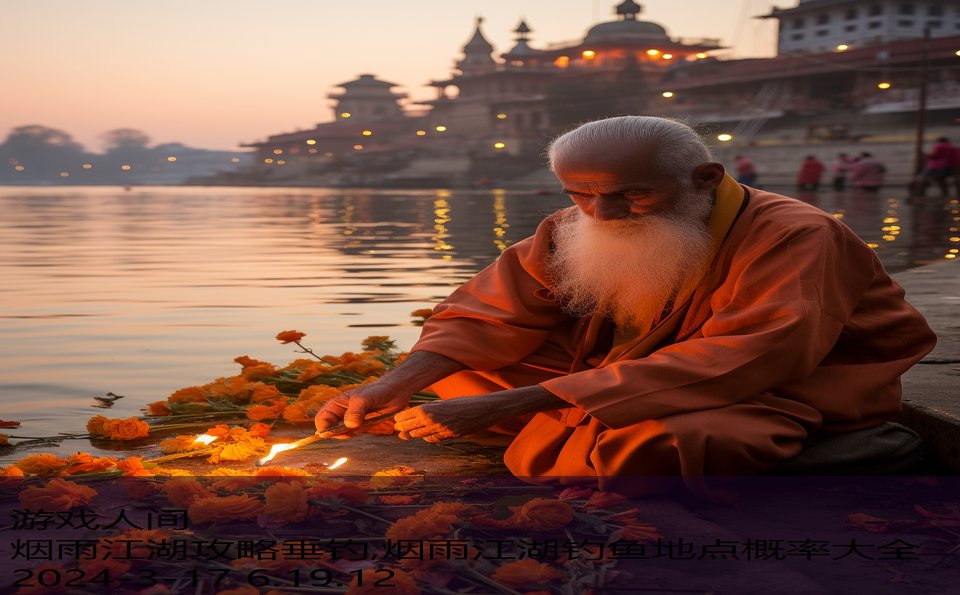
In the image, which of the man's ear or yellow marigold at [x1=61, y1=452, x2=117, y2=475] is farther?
the man's ear

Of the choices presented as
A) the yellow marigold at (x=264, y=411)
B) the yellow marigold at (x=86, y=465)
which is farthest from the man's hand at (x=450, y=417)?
the yellow marigold at (x=264, y=411)

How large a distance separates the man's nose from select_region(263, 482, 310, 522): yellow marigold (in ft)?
3.08

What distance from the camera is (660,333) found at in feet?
8.27

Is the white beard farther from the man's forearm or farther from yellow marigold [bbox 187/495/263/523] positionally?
yellow marigold [bbox 187/495/263/523]

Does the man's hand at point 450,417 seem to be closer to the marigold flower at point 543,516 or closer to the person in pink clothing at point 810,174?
the marigold flower at point 543,516

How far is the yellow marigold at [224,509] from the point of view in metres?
1.93

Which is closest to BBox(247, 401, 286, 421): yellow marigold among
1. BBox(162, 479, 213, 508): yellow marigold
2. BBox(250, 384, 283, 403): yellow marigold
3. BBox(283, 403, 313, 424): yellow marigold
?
BBox(283, 403, 313, 424): yellow marigold

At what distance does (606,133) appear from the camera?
2445mm

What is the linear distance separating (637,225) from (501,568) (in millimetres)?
1085

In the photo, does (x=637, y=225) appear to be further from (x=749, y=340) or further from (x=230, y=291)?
(x=230, y=291)

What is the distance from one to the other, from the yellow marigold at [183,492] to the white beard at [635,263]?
992 mm

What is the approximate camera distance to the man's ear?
8.18 feet

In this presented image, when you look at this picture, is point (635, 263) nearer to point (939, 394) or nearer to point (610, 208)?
point (610, 208)

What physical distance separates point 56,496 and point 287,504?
439 mm
